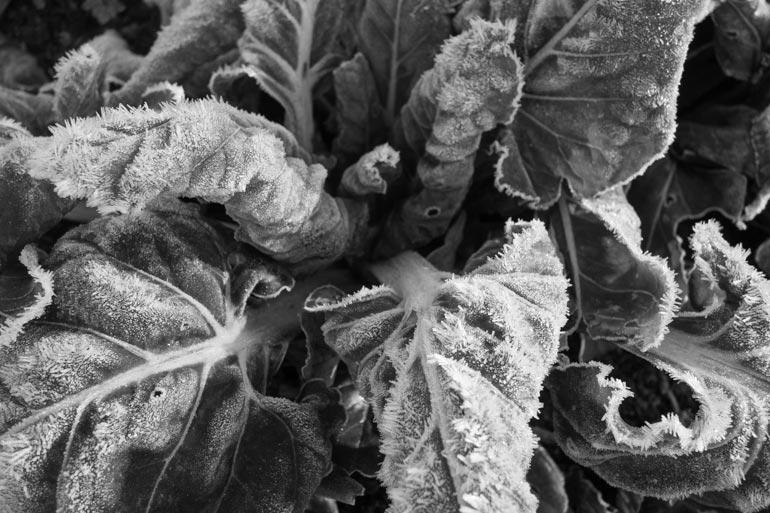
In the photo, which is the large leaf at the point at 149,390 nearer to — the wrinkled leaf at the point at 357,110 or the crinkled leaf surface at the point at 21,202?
the crinkled leaf surface at the point at 21,202

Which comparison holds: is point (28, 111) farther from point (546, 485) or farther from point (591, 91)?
point (546, 485)

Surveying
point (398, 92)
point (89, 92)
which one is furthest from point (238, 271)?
point (398, 92)

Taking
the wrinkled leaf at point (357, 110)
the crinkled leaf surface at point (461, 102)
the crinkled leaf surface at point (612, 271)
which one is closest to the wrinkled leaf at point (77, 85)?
the wrinkled leaf at point (357, 110)

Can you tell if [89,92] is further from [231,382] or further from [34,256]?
[231,382]

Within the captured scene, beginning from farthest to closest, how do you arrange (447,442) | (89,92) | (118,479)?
(89,92)
(118,479)
(447,442)

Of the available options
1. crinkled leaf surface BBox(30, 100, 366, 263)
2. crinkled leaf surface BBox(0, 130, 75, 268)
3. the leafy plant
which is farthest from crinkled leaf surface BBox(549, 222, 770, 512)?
crinkled leaf surface BBox(0, 130, 75, 268)
